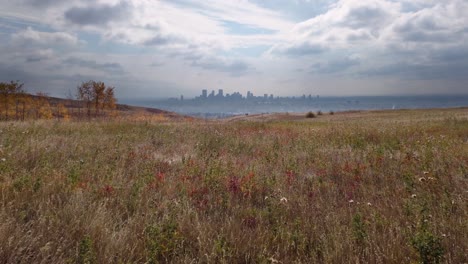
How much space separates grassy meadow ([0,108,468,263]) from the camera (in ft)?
10.6

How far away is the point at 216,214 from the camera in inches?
172

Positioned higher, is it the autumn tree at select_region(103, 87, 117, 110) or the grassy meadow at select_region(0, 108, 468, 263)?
the autumn tree at select_region(103, 87, 117, 110)

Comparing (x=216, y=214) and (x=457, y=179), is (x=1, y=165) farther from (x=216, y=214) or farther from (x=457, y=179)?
(x=457, y=179)

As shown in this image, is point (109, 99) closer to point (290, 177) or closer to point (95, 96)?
point (95, 96)

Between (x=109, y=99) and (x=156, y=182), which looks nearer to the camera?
(x=156, y=182)

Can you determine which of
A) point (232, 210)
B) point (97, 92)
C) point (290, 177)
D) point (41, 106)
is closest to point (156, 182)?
point (232, 210)

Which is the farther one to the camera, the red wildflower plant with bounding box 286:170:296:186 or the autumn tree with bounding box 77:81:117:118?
the autumn tree with bounding box 77:81:117:118

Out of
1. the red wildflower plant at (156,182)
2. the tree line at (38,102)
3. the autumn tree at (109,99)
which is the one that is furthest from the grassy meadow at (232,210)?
the autumn tree at (109,99)

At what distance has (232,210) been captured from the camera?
14.9ft

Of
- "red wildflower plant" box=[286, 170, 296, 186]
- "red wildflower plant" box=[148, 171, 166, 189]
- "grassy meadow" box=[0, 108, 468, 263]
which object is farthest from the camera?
"red wildflower plant" box=[286, 170, 296, 186]

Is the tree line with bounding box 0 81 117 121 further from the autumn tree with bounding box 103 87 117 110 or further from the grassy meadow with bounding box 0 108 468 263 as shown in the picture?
the grassy meadow with bounding box 0 108 468 263

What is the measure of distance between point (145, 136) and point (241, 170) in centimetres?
679

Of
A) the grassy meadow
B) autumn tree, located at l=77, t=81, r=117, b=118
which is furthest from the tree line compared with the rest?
the grassy meadow

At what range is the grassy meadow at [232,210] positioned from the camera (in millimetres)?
3223
